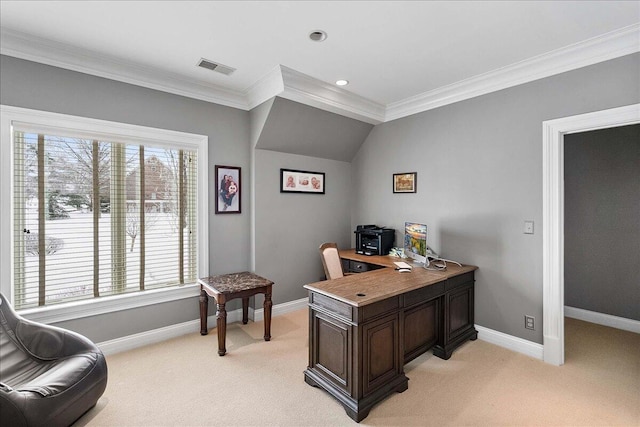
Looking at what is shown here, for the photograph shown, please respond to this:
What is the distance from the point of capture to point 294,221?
406 centimetres

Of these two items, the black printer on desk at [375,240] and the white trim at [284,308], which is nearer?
the white trim at [284,308]

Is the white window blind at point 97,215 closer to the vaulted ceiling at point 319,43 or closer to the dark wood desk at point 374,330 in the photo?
the vaulted ceiling at point 319,43

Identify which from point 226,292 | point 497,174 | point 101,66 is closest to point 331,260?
point 226,292

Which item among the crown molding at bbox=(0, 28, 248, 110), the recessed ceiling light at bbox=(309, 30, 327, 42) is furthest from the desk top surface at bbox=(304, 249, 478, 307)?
the crown molding at bbox=(0, 28, 248, 110)

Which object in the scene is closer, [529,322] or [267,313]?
[529,322]

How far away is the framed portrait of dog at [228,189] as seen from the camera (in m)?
3.53

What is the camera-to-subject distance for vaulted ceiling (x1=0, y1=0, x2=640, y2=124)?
2.04 metres

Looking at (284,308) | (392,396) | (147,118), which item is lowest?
(392,396)

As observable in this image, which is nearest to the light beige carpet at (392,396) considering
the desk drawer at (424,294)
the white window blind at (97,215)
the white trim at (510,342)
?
the white trim at (510,342)

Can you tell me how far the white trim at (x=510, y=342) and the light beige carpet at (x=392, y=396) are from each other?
8cm

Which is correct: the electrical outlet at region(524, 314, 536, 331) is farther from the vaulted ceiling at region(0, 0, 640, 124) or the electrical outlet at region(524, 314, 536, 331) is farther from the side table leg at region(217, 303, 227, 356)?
the side table leg at region(217, 303, 227, 356)

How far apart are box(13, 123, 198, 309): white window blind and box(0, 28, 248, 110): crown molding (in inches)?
21.7

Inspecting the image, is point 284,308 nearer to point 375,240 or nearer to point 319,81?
point 375,240

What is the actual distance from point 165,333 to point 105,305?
638 millimetres
